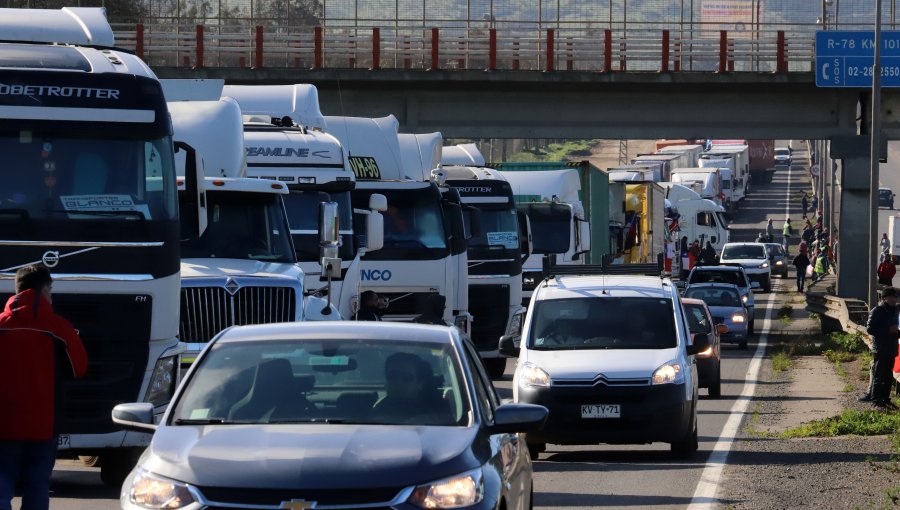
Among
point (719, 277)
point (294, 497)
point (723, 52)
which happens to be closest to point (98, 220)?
point (294, 497)

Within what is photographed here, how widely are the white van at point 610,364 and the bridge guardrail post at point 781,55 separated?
28.9 metres

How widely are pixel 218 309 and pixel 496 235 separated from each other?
13424 mm

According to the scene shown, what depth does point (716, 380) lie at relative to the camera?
77.9 feet

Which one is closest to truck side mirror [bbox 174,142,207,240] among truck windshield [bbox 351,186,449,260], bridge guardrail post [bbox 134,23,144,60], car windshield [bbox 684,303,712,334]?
truck windshield [bbox 351,186,449,260]

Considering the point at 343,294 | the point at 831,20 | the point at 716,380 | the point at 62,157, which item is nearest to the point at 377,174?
the point at 343,294

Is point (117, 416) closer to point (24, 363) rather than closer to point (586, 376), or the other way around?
point (24, 363)

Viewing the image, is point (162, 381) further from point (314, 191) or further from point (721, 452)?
point (314, 191)

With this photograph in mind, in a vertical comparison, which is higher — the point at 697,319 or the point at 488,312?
the point at 488,312

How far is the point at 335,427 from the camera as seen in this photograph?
763 centimetres

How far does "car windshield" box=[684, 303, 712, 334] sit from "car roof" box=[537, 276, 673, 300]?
9.83 meters

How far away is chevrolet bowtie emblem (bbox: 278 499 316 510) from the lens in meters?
6.80

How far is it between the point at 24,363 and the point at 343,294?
1009 cm

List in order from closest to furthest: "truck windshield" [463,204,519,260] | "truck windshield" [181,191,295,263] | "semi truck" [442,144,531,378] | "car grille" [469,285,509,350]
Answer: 1. "truck windshield" [181,191,295,263]
2. "car grille" [469,285,509,350]
3. "semi truck" [442,144,531,378]
4. "truck windshield" [463,204,519,260]

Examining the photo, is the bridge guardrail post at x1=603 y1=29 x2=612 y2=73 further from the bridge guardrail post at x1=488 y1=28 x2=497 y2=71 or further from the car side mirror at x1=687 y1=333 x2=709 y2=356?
the car side mirror at x1=687 y1=333 x2=709 y2=356
